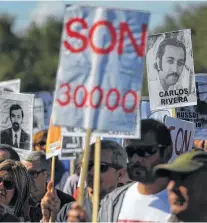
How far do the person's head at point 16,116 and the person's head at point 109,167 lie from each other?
3428 millimetres

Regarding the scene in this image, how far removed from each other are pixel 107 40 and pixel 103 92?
28 centimetres

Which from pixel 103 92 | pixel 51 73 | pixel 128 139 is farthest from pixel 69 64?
pixel 51 73

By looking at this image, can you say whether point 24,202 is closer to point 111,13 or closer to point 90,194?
point 90,194

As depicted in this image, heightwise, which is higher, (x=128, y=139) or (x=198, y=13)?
(x=198, y=13)

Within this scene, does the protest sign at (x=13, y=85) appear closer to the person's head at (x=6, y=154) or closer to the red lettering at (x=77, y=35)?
the person's head at (x=6, y=154)

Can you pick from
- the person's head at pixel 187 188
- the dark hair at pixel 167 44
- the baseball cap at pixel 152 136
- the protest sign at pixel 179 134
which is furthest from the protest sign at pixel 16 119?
the person's head at pixel 187 188

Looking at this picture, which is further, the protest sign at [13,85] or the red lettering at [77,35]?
the protest sign at [13,85]

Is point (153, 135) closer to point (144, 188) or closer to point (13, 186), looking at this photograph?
point (144, 188)

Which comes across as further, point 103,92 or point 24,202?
point 24,202

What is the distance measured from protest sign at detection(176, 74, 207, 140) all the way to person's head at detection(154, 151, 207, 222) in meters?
4.13

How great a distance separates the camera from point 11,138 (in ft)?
35.0

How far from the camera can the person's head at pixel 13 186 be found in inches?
289

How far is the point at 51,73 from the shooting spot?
6031 centimetres

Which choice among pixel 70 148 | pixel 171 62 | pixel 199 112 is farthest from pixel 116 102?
pixel 70 148
